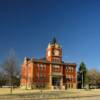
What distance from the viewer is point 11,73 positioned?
211 feet

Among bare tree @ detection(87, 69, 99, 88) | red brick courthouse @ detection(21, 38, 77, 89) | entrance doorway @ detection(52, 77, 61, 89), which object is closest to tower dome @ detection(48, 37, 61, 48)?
red brick courthouse @ detection(21, 38, 77, 89)

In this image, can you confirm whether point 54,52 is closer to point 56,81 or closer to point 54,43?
point 54,43

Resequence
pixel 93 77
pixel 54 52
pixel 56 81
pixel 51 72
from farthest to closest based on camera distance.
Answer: pixel 93 77 < pixel 54 52 < pixel 56 81 < pixel 51 72

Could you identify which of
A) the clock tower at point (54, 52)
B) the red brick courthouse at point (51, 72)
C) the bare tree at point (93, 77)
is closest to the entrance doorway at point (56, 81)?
the red brick courthouse at point (51, 72)

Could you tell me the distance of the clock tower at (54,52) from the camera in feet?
286

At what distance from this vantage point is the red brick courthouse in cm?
8381

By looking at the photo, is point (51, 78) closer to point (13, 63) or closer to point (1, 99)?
point (13, 63)

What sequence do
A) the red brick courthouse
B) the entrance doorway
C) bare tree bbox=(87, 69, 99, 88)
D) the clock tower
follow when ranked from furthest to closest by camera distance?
bare tree bbox=(87, 69, 99, 88) → the clock tower → the entrance doorway → the red brick courthouse

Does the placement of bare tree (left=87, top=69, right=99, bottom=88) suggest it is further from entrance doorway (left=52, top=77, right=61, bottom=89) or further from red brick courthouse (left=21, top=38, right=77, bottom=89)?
entrance doorway (left=52, top=77, right=61, bottom=89)

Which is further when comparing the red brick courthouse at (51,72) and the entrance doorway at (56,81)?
the entrance doorway at (56,81)

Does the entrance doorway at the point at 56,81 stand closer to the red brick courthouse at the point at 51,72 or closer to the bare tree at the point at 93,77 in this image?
the red brick courthouse at the point at 51,72

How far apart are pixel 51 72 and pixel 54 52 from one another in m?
7.64

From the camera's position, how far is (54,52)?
288ft

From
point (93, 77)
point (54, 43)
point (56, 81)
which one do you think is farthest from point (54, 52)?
point (93, 77)
